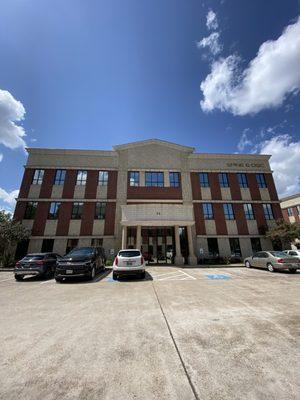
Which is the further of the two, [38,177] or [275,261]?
[38,177]

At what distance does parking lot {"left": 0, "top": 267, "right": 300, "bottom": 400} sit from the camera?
247cm

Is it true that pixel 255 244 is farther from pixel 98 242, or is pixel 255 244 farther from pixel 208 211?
pixel 98 242

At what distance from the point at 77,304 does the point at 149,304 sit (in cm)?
251

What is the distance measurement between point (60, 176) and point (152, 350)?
1054 inches

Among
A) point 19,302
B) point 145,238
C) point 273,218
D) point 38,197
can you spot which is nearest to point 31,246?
point 38,197

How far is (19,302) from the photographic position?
709 cm

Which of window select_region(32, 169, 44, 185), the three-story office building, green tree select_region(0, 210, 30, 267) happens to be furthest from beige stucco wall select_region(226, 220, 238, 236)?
window select_region(32, 169, 44, 185)

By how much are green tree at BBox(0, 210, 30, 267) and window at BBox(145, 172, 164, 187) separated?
Answer: 16.2 meters

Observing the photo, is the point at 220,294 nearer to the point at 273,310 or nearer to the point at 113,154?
the point at 273,310

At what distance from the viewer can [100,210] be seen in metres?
25.4

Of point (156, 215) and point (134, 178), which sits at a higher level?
point (134, 178)

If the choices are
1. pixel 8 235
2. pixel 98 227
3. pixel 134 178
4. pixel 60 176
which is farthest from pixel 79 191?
pixel 8 235

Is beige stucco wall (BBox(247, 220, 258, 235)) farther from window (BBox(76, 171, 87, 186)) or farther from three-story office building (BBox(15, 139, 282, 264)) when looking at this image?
window (BBox(76, 171, 87, 186))

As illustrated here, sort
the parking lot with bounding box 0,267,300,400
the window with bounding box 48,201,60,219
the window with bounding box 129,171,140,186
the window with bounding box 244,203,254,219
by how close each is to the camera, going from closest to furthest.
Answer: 1. the parking lot with bounding box 0,267,300,400
2. the window with bounding box 48,201,60,219
3. the window with bounding box 244,203,254,219
4. the window with bounding box 129,171,140,186
